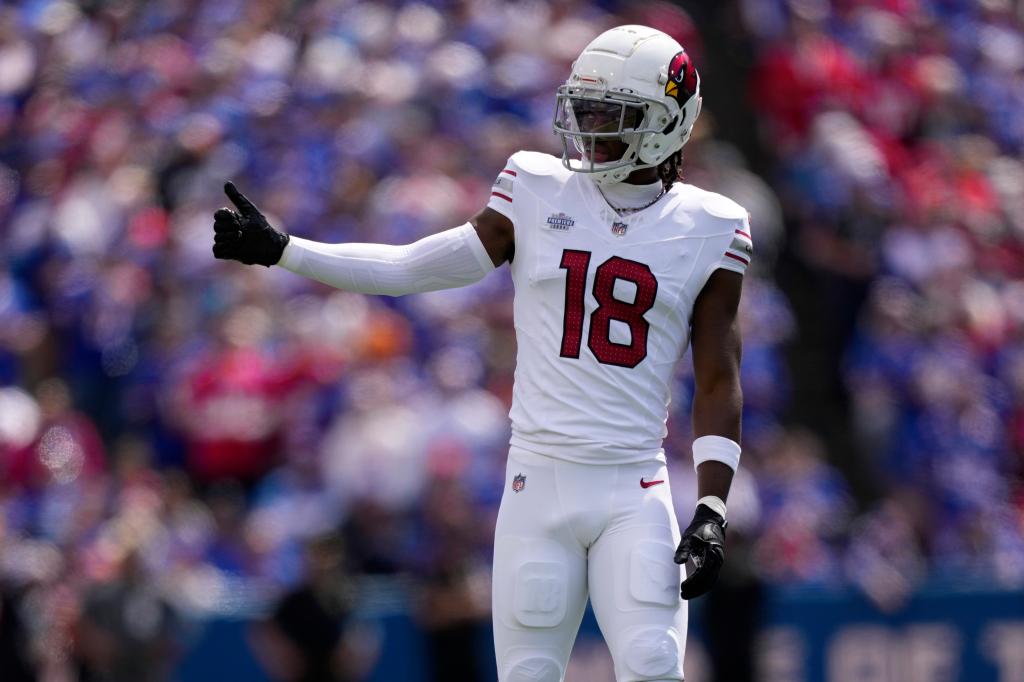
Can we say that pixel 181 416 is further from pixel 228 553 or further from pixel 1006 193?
pixel 1006 193

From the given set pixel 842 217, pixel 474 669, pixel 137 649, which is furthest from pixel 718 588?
pixel 842 217

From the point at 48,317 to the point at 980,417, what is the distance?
5809 millimetres

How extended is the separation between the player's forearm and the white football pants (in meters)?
0.12

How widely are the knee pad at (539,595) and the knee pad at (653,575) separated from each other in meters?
0.20

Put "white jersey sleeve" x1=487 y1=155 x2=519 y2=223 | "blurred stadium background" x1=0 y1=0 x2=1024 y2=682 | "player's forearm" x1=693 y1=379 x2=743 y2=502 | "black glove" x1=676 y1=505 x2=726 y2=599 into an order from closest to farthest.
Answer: "black glove" x1=676 y1=505 x2=726 y2=599 → "player's forearm" x1=693 y1=379 x2=743 y2=502 → "white jersey sleeve" x1=487 y1=155 x2=519 y2=223 → "blurred stadium background" x1=0 y1=0 x2=1024 y2=682

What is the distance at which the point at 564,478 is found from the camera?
16.5ft

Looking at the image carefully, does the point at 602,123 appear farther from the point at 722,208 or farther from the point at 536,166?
the point at 722,208

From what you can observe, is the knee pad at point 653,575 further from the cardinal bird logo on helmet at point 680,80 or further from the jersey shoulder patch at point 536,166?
the cardinal bird logo on helmet at point 680,80

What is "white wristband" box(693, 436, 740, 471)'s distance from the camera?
5066 millimetres

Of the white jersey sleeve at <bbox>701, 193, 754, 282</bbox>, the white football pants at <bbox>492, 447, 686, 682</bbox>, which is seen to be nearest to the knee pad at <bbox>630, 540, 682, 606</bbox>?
the white football pants at <bbox>492, 447, 686, 682</bbox>

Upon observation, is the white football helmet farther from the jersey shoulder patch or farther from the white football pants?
the white football pants

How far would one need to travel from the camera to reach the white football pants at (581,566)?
4.89 m

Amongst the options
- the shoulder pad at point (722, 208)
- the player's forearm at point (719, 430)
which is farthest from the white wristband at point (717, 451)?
the shoulder pad at point (722, 208)

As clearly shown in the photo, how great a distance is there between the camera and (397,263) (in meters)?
5.18
